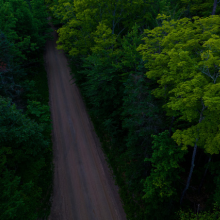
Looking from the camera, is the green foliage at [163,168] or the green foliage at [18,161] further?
the green foliage at [163,168]

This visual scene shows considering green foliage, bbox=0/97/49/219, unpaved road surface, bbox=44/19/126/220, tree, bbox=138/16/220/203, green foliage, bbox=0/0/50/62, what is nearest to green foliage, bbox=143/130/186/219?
tree, bbox=138/16/220/203

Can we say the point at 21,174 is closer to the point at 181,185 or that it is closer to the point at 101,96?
the point at 101,96

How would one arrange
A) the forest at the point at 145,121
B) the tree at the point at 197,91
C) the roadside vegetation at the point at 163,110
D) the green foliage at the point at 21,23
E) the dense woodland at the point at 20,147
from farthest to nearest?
the green foliage at the point at 21,23 < the dense woodland at the point at 20,147 < the forest at the point at 145,121 < the roadside vegetation at the point at 163,110 < the tree at the point at 197,91

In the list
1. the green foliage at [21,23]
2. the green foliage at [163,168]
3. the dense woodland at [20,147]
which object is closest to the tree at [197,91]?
the green foliage at [163,168]

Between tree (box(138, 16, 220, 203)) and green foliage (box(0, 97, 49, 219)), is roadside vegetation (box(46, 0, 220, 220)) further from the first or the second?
green foliage (box(0, 97, 49, 219))

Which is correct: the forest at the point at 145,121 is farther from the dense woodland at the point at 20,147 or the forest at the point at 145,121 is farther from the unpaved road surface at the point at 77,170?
the unpaved road surface at the point at 77,170
